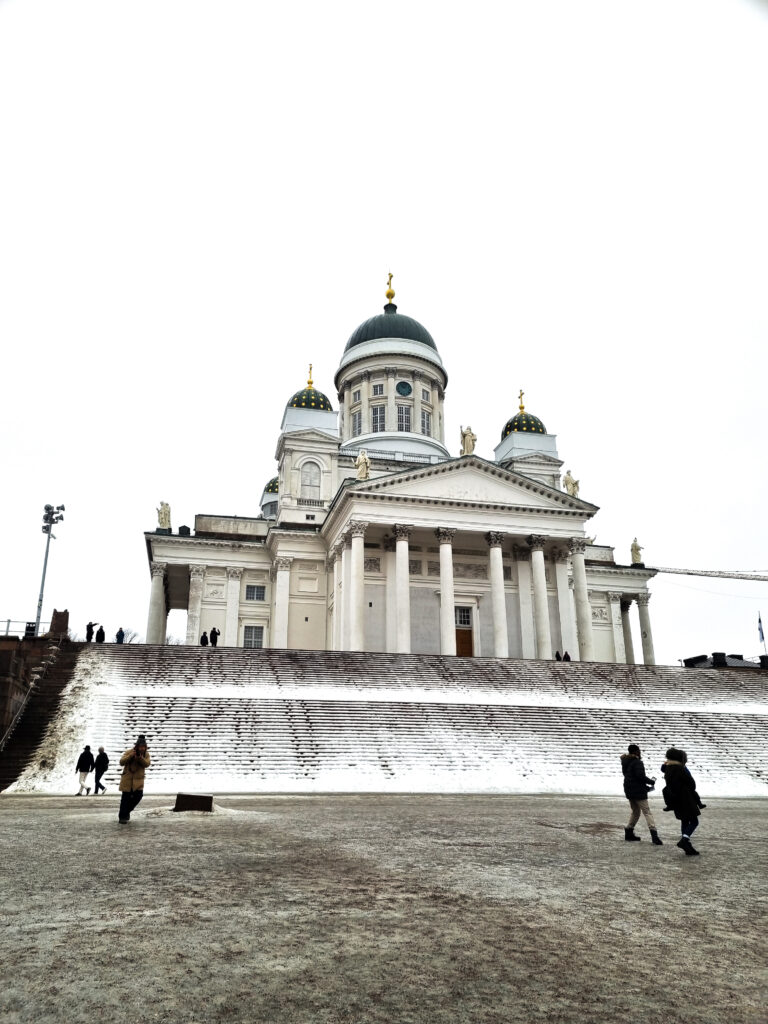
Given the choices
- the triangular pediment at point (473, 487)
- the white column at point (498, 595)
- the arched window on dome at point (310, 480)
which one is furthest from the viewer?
the arched window on dome at point (310, 480)

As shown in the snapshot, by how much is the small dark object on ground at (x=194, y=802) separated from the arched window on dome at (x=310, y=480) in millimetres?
40369

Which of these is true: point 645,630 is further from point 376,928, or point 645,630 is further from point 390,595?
point 376,928

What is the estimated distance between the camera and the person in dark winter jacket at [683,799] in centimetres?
1021

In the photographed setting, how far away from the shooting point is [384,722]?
25.6 m

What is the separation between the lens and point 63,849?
9.75 metres

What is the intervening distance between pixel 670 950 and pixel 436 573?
4186 centimetres

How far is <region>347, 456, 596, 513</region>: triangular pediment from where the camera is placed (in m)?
44.1

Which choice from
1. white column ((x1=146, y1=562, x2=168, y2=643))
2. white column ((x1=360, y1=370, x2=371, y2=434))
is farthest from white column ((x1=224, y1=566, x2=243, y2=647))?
white column ((x1=360, y1=370, x2=371, y2=434))

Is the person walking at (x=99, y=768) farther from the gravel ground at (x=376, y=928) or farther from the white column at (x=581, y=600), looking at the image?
the white column at (x=581, y=600)

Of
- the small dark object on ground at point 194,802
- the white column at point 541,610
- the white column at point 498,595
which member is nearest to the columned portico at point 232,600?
the white column at point 498,595

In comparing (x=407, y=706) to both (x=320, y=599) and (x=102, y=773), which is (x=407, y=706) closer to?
(x=102, y=773)

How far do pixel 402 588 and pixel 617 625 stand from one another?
963 inches

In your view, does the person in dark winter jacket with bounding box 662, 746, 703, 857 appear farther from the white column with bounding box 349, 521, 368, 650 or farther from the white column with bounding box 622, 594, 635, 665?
the white column with bounding box 622, 594, 635, 665

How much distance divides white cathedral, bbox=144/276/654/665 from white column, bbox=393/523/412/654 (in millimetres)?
82
